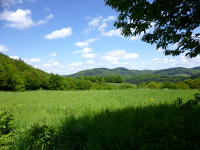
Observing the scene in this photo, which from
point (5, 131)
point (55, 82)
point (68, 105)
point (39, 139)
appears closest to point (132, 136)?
point (39, 139)

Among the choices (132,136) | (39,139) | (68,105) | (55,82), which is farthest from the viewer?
(55,82)

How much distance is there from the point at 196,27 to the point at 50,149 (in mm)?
5374

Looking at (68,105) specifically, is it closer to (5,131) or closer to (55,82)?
(5,131)

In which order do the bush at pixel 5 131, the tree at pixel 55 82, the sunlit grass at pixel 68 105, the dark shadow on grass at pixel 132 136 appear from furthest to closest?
the tree at pixel 55 82 < the sunlit grass at pixel 68 105 < the bush at pixel 5 131 < the dark shadow on grass at pixel 132 136

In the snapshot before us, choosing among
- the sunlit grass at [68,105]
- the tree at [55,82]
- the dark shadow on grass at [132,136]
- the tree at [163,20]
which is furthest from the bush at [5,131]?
the tree at [55,82]

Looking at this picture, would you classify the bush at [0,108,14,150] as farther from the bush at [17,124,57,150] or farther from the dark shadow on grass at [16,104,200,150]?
the dark shadow on grass at [16,104,200,150]

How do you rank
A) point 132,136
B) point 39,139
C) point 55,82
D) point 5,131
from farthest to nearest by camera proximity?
point 55,82, point 5,131, point 39,139, point 132,136

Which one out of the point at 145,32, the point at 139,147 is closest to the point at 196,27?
the point at 145,32

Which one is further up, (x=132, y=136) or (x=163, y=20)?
(x=163, y=20)

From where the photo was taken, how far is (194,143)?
347 cm

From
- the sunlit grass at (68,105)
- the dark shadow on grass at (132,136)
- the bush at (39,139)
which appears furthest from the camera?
the sunlit grass at (68,105)

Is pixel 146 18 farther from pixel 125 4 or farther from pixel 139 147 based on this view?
pixel 139 147

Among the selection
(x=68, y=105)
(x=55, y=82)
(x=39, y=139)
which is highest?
(x=55, y=82)

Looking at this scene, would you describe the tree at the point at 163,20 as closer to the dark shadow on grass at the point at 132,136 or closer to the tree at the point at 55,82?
the dark shadow on grass at the point at 132,136
